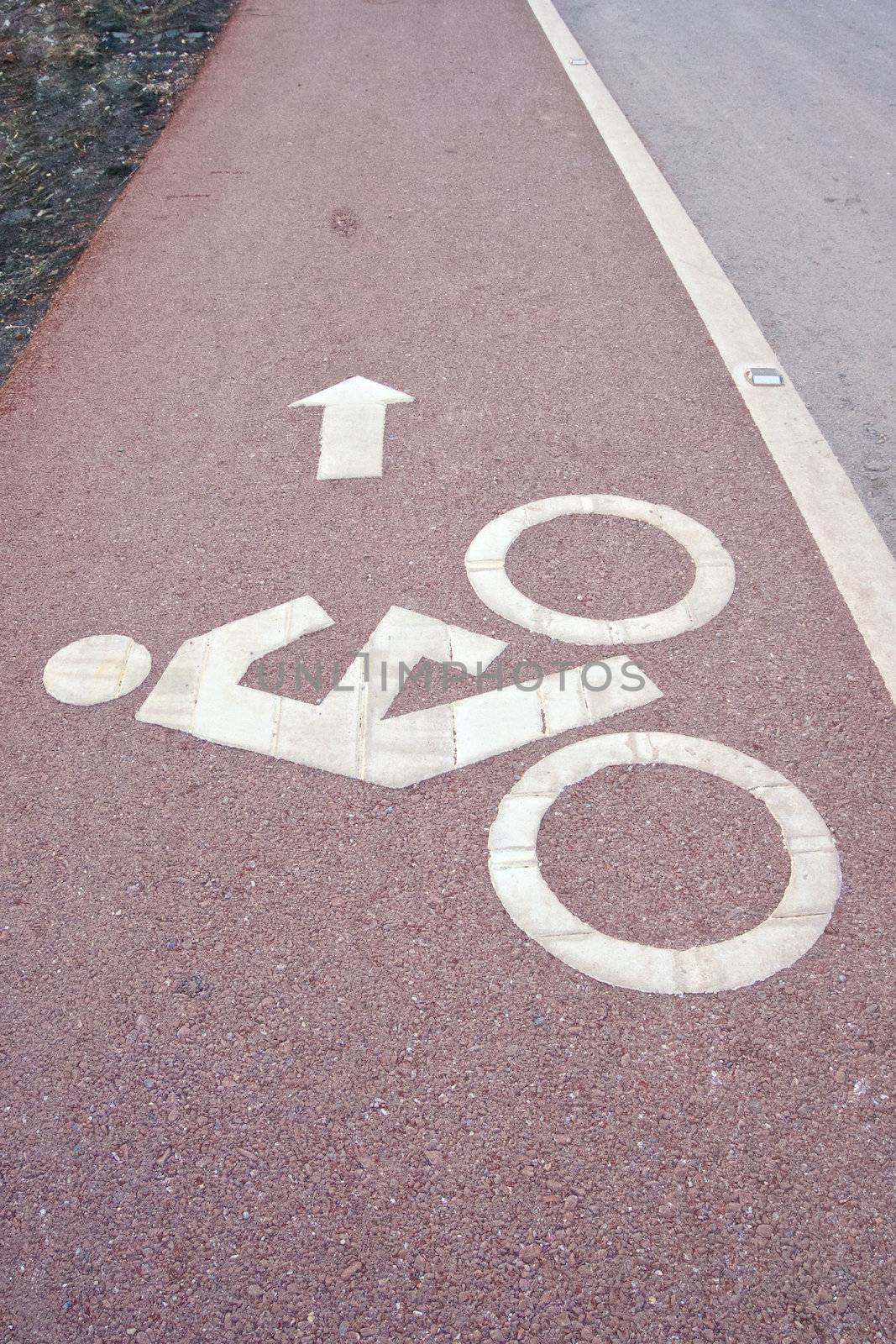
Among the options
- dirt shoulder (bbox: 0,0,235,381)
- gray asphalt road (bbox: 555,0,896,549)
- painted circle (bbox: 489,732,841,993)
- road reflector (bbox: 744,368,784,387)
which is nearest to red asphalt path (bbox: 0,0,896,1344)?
painted circle (bbox: 489,732,841,993)

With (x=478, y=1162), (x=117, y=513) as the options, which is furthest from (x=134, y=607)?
(x=478, y=1162)

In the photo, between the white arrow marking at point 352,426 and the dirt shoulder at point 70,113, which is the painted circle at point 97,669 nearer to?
the white arrow marking at point 352,426

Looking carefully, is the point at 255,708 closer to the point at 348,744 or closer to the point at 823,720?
the point at 348,744

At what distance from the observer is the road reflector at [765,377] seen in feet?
18.6

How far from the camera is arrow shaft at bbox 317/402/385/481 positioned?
515 cm

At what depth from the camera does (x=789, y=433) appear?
17.4 feet

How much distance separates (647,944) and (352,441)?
3118mm

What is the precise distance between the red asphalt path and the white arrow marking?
9cm

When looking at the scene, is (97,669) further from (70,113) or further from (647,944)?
(70,113)

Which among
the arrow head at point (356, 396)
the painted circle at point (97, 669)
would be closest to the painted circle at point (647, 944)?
the painted circle at point (97, 669)

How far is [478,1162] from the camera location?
2639 mm

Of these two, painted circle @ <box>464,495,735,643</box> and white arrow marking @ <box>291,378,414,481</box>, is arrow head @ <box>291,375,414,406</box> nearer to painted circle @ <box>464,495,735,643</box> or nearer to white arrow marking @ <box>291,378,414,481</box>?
white arrow marking @ <box>291,378,414,481</box>

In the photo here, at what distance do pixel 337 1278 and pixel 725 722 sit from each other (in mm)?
2128

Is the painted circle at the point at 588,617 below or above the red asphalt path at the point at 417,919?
above
